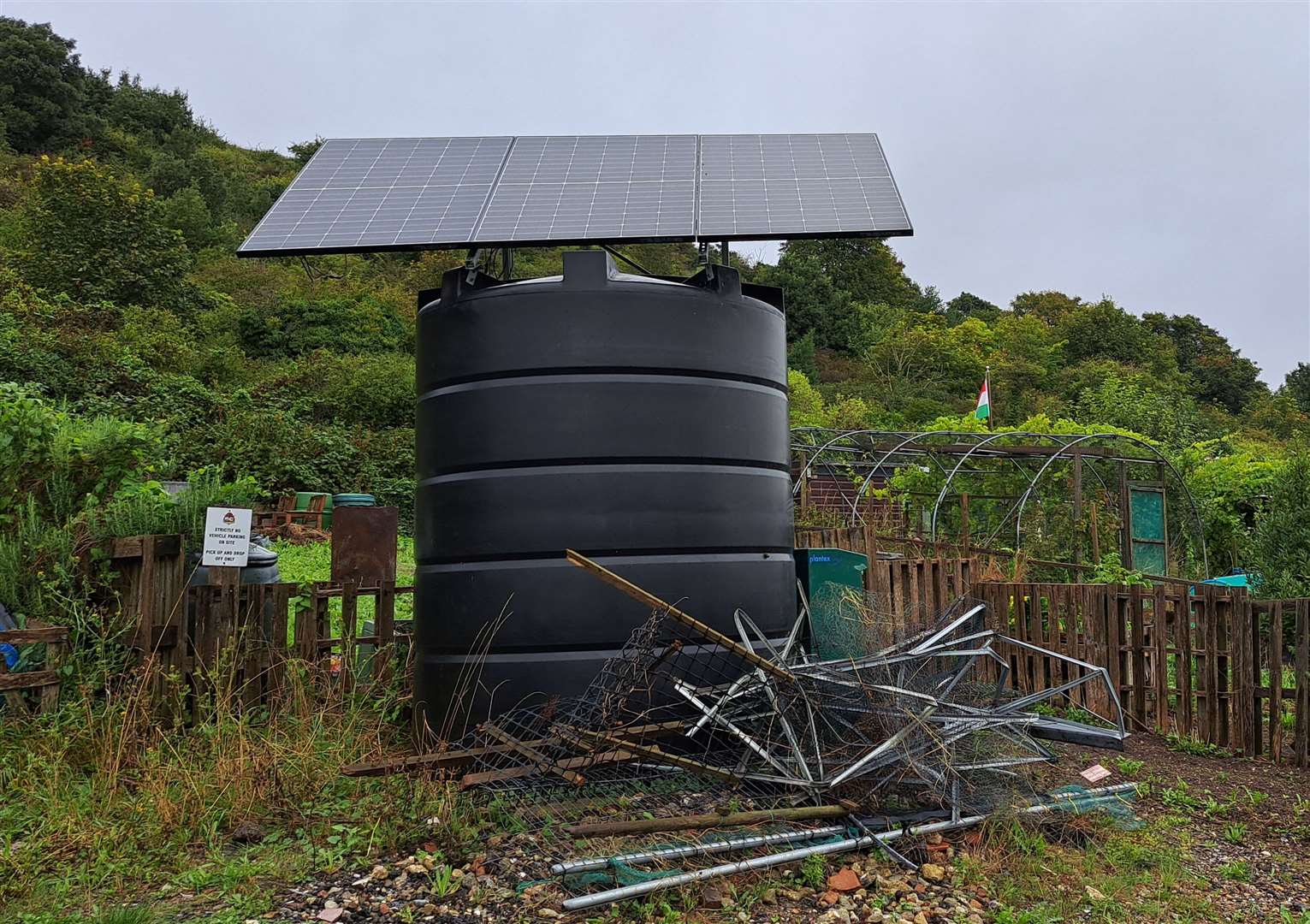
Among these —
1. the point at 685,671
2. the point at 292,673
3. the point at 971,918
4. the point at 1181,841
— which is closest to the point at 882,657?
the point at 685,671

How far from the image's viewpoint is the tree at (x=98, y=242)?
22.9 metres

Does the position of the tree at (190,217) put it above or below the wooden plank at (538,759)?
above

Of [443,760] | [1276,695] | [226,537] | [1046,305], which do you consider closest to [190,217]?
[226,537]

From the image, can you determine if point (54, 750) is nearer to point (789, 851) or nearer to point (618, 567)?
point (618, 567)

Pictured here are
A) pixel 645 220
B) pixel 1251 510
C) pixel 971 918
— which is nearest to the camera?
pixel 971 918

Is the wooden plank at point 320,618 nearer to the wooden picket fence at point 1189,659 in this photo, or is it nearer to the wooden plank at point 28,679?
the wooden plank at point 28,679

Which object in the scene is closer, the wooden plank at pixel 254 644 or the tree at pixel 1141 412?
the wooden plank at pixel 254 644

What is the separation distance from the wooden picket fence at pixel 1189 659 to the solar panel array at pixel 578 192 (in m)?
3.54

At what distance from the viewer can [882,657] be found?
160 inches

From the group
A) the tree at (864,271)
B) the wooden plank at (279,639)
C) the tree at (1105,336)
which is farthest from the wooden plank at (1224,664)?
the tree at (864,271)

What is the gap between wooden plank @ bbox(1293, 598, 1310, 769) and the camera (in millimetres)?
5637

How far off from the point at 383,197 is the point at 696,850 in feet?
12.1

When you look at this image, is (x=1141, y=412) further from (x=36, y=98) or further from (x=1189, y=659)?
(x=36, y=98)

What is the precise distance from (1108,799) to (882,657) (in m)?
1.21
